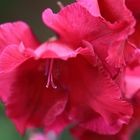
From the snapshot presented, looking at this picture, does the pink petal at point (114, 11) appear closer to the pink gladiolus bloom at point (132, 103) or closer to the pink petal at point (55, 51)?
the pink petal at point (55, 51)

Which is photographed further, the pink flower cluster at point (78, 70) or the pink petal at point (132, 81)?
the pink petal at point (132, 81)

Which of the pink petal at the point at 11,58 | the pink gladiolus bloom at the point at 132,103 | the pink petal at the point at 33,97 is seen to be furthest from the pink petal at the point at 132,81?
the pink petal at the point at 11,58

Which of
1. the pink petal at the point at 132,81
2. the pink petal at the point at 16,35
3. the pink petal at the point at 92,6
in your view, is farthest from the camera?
the pink petal at the point at 132,81

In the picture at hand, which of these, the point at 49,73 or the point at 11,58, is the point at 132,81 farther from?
the point at 11,58

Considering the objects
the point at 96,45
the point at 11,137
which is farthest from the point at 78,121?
the point at 11,137

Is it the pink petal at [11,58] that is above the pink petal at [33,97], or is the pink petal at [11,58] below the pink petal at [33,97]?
above

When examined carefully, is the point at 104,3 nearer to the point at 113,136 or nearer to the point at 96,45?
Result: the point at 96,45

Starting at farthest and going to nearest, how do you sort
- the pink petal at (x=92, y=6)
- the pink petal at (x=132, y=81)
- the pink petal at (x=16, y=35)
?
the pink petal at (x=132, y=81) < the pink petal at (x=16, y=35) < the pink petal at (x=92, y=6)

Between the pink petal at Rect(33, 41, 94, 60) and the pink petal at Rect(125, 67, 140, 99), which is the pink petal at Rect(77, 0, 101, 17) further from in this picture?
the pink petal at Rect(125, 67, 140, 99)

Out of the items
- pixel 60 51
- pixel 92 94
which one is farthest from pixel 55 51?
pixel 92 94
